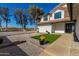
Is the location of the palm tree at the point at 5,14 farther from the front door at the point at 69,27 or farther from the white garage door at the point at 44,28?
the front door at the point at 69,27

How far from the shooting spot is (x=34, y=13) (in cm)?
1012

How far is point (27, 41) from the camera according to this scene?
32.6 ft

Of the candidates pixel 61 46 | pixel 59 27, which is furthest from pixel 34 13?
pixel 61 46

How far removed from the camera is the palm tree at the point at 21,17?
979cm

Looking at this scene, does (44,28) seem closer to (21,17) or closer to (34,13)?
(34,13)

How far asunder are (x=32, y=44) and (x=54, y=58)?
Answer: 2.42m

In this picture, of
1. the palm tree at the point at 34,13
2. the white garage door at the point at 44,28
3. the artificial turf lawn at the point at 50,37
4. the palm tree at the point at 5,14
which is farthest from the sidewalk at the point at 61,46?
the palm tree at the point at 5,14

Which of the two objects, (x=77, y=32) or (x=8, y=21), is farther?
(x=77, y=32)

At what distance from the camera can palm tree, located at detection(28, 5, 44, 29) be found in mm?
9719

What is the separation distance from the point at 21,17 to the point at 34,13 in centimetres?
68

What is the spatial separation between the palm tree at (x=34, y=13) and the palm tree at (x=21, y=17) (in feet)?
0.95

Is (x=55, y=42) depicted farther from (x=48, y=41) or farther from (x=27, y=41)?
(x=27, y=41)

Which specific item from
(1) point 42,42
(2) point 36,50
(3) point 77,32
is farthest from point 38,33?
(3) point 77,32

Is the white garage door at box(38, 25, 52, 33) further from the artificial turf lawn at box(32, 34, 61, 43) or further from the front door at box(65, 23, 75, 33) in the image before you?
the front door at box(65, 23, 75, 33)
